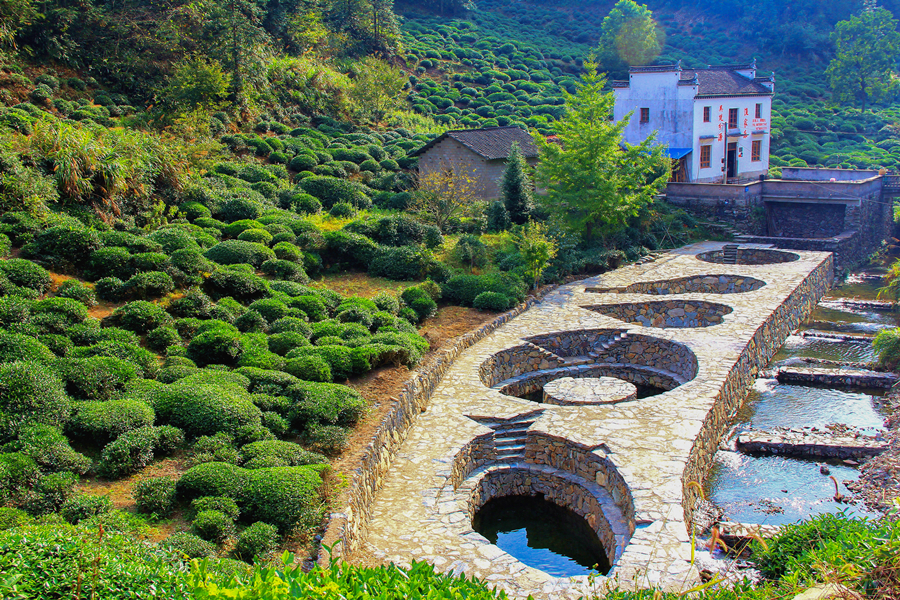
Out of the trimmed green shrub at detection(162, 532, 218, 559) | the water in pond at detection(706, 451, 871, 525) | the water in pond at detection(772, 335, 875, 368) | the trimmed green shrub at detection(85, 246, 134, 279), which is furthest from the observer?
the water in pond at detection(772, 335, 875, 368)

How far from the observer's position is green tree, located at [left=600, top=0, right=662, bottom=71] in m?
70.4

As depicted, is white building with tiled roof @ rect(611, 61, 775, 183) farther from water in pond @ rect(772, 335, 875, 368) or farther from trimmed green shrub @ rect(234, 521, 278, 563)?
trimmed green shrub @ rect(234, 521, 278, 563)

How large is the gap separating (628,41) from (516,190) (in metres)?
49.3

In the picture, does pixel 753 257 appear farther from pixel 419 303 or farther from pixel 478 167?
pixel 419 303

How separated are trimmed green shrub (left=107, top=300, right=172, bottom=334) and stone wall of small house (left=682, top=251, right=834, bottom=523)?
11121 millimetres

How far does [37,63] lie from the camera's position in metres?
32.3

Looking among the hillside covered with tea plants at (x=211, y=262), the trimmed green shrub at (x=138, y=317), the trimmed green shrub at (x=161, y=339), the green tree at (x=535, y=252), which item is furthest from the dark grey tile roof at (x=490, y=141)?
the trimmed green shrub at (x=161, y=339)

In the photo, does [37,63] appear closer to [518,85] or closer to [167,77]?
[167,77]

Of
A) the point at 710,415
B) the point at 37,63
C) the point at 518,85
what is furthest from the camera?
the point at 518,85

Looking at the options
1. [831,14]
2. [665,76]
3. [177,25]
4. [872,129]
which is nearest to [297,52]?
[177,25]

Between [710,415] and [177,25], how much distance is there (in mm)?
34179

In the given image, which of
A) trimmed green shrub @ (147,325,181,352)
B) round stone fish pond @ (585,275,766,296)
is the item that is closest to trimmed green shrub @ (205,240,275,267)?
trimmed green shrub @ (147,325,181,352)

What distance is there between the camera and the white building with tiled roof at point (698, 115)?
37.8 meters

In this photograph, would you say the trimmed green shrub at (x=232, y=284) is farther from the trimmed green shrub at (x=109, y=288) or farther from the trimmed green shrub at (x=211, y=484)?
the trimmed green shrub at (x=211, y=484)
